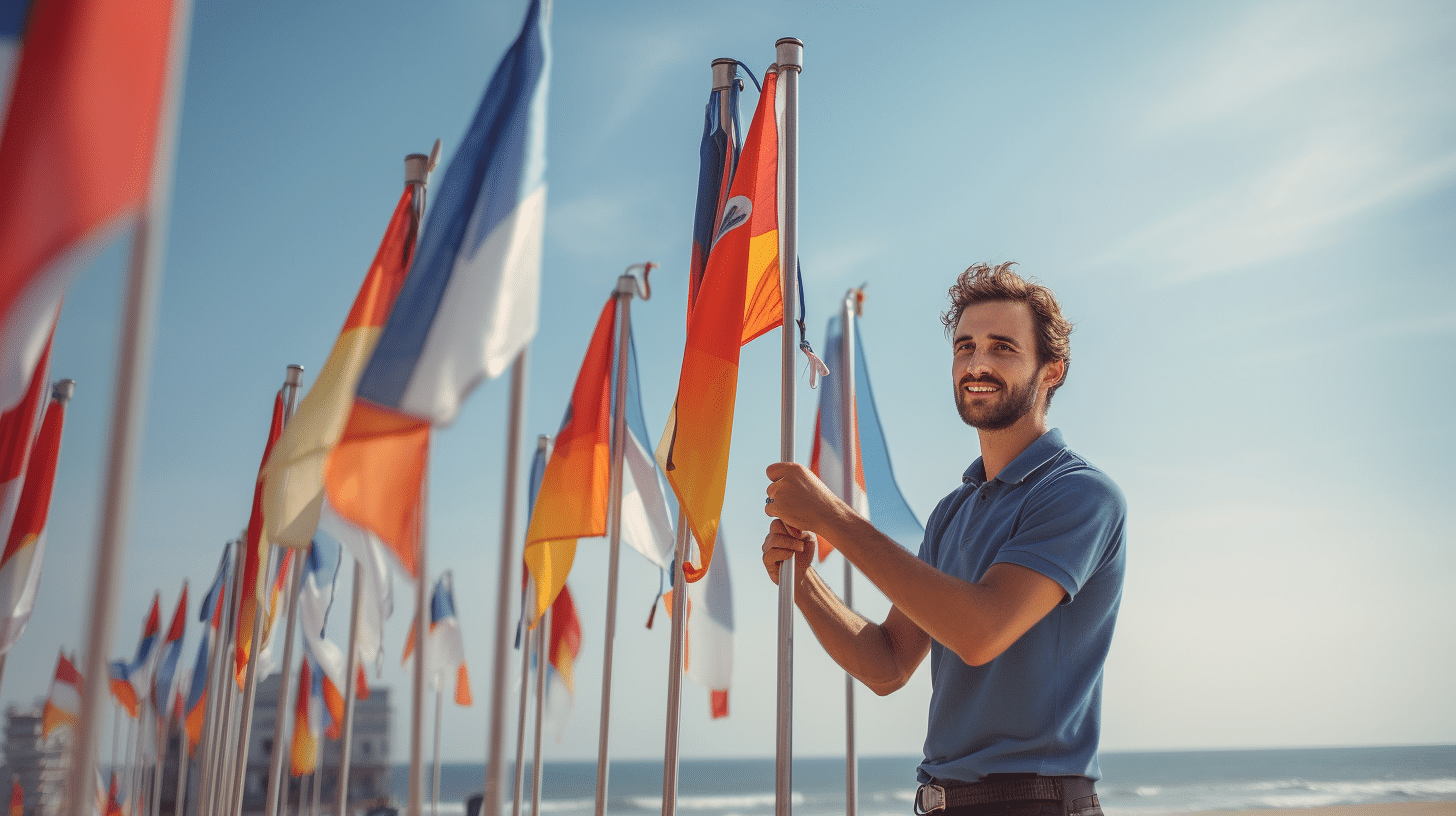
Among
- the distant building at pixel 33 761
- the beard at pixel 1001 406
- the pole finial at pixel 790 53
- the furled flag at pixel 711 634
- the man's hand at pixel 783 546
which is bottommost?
the distant building at pixel 33 761

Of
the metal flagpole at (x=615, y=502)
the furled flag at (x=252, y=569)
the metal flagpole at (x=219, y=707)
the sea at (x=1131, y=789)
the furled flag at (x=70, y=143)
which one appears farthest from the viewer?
the sea at (x=1131, y=789)

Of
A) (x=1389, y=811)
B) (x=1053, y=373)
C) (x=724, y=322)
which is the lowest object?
(x=1389, y=811)

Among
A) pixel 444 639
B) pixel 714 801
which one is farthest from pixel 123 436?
pixel 714 801

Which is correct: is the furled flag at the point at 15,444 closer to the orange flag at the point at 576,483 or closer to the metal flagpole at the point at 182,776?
the orange flag at the point at 576,483

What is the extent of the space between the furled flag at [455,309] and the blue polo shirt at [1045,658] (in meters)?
1.29

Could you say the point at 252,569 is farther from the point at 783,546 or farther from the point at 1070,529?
the point at 1070,529

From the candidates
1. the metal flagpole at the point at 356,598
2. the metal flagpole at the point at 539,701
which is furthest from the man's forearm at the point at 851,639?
the metal flagpole at the point at 539,701

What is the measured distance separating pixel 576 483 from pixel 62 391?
12.1ft

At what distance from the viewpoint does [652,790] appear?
189 ft

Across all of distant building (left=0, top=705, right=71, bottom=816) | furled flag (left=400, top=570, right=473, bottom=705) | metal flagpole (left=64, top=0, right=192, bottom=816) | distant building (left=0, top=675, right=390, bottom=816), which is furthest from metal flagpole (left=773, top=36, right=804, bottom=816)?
distant building (left=0, top=675, right=390, bottom=816)

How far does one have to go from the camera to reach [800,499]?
2.56 meters

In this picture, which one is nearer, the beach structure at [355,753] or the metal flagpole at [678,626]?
the metal flagpole at [678,626]

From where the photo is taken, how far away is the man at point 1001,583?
7.34 ft

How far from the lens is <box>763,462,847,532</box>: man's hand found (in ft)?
8.27
